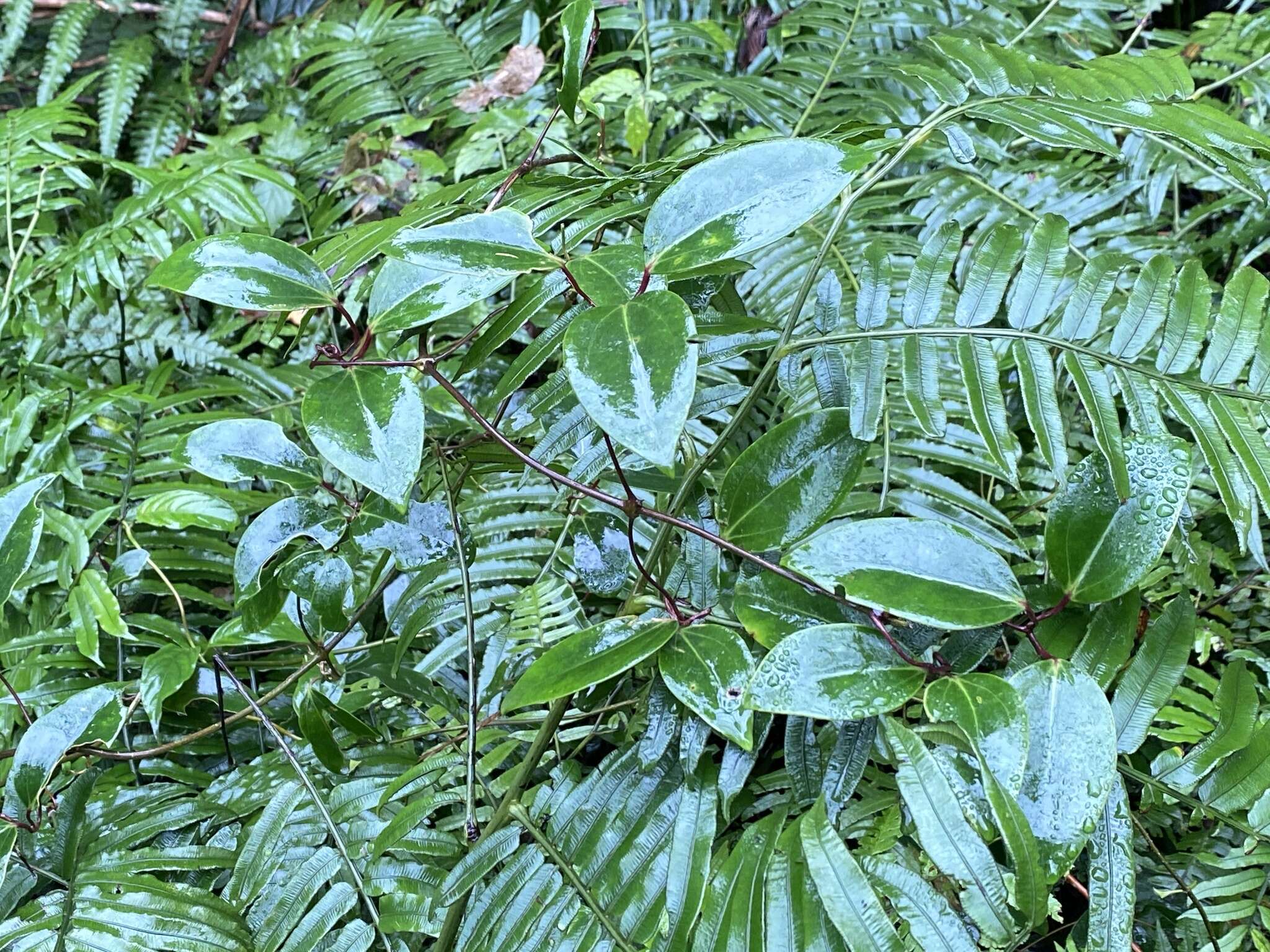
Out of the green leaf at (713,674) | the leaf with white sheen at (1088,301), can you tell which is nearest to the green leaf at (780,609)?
the green leaf at (713,674)

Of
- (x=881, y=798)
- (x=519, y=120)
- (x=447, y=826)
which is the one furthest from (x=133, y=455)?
(x=881, y=798)

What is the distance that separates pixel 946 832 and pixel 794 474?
0.26 metres

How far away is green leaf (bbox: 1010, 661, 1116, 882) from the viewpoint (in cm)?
53

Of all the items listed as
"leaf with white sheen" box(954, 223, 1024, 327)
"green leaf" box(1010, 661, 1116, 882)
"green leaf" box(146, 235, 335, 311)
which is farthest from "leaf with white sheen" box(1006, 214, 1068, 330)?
"green leaf" box(146, 235, 335, 311)

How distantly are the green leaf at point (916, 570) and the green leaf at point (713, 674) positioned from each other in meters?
0.08

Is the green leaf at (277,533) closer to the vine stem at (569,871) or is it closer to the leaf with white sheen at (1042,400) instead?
the vine stem at (569,871)

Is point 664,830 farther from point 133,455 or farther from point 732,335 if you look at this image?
point 133,455

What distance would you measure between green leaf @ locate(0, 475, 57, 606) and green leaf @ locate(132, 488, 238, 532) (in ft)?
1.09

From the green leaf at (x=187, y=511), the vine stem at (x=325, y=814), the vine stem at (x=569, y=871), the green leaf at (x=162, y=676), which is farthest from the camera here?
the green leaf at (x=187, y=511)

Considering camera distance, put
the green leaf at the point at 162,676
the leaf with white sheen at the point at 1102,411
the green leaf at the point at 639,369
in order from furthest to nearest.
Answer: the green leaf at the point at 162,676 → the leaf with white sheen at the point at 1102,411 → the green leaf at the point at 639,369

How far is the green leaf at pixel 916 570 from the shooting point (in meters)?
0.57

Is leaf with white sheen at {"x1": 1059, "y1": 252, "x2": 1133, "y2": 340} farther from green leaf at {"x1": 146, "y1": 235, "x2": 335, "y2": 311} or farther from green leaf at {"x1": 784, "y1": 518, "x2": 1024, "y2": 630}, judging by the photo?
green leaf at {"x1": 146, "y1": 235, "x2": 335, "y2": 311}

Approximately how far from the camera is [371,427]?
1.91ft

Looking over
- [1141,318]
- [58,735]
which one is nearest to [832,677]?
[1141,318]
